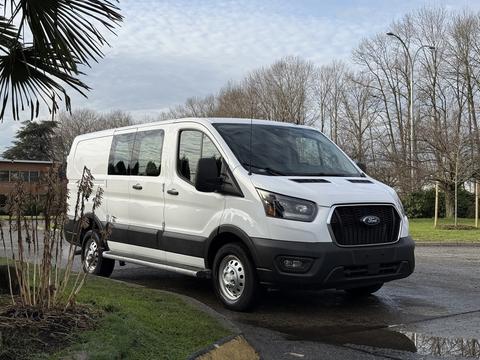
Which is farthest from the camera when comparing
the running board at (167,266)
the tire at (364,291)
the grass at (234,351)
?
the tire at (364,291)

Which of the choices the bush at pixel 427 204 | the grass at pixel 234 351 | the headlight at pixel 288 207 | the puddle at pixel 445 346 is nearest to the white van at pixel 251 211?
the headlight at pixel 288 207

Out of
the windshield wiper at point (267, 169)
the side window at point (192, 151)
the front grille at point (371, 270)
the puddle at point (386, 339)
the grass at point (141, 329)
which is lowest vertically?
the puddle at point (386, 339)

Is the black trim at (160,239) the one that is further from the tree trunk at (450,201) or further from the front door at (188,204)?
the tree trunk at (450,201)

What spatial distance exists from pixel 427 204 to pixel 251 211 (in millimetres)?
32663

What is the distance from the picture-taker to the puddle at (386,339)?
17.4 feet

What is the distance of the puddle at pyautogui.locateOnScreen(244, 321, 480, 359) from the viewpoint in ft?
17.4

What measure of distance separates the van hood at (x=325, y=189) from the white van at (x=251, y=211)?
1 cm

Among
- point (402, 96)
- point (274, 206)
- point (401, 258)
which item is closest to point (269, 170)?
point (274, 206)

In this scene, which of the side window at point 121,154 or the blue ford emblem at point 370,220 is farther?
the side window at point 121,154

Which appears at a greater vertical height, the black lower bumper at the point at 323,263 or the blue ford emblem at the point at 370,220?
the blue ford emblem at the point at 370,220

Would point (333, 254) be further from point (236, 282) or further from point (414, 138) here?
point (414, 138)

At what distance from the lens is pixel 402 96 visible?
50.7 metres

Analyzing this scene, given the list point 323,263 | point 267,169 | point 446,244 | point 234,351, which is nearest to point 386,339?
point 323,263

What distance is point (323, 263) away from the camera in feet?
20.5
